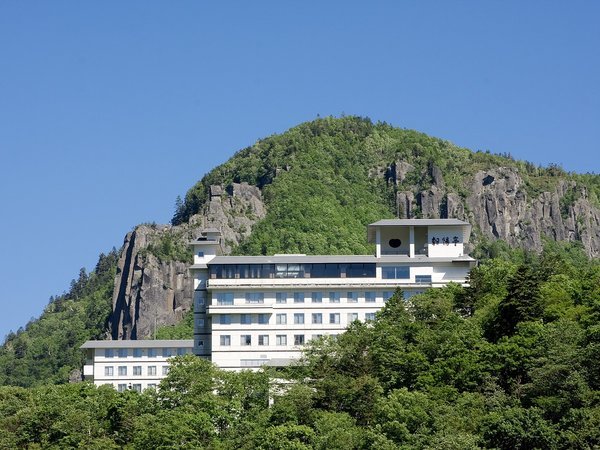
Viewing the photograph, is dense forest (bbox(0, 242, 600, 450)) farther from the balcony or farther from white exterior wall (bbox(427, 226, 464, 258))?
the balcony

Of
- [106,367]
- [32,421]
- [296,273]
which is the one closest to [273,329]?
[296,273]

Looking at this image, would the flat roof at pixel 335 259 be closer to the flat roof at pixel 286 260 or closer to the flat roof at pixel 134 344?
the flat roof at pixel 286 260

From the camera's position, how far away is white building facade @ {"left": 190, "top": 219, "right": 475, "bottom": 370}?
119 metres

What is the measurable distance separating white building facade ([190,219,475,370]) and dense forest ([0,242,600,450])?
6.97 meters

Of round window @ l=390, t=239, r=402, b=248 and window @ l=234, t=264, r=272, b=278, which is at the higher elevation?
round window @ l=390, t=239, r=402, b=248

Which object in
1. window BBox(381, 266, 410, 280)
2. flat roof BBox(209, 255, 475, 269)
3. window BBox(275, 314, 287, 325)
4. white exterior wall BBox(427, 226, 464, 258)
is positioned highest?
white exterior wall BBox(427, 226, 464, 258)

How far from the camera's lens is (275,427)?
94375 mm

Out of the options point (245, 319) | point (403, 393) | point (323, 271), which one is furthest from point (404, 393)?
point (323, 271)

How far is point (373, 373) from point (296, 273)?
66.8 feet

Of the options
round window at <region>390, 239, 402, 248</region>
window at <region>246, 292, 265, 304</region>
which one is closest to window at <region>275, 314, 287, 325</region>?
window at <region>246, 292, 265, 304</region>

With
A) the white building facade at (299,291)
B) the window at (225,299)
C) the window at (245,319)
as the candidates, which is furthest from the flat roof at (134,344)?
the window at (245,319)

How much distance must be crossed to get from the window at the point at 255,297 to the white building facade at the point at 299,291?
0.28ft

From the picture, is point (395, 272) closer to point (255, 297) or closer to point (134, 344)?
point (255, 297)

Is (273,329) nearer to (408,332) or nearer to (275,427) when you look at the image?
(408,332)
